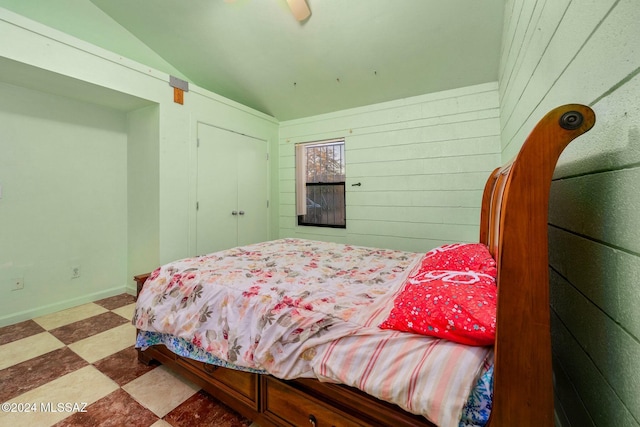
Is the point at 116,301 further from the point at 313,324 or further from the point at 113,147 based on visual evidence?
the point at 313,324

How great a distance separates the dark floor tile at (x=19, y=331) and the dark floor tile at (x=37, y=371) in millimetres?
526

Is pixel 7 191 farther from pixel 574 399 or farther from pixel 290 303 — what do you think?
pixel 574 399

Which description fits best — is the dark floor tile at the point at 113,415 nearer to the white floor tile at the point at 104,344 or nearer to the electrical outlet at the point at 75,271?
the white floor tile at the point at 104,344

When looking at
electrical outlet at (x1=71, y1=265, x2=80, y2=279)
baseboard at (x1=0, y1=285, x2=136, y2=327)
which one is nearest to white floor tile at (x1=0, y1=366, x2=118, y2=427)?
baseboard at (x1=0, y1=285, x2=136, y2=327)

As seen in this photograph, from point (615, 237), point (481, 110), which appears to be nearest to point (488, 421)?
point (615, 237)

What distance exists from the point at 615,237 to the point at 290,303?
111 centimetres

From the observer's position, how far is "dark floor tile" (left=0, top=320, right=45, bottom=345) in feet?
7.02

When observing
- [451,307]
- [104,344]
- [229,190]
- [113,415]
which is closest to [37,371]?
[104,344]

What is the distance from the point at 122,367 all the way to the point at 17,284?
64.8 inches

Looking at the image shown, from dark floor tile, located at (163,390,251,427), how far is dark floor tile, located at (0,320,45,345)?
1.81 metres

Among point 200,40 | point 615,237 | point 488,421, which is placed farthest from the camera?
point 200,40

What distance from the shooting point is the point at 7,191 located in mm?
2385

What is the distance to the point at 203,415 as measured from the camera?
4.57 feet

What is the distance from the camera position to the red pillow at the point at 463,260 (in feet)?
3.99
